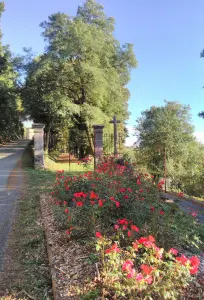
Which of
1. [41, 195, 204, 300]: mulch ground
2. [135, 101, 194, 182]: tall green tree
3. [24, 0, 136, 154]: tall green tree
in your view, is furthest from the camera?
[24, 0, 136, 154]: tall green tree

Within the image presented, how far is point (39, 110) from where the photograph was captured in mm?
17484

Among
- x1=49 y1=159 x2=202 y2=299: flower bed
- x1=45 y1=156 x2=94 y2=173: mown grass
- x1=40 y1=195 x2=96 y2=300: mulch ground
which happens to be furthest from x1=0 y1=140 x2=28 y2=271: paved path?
x1=45 y1=156 x2=94 y2=173: mown grass

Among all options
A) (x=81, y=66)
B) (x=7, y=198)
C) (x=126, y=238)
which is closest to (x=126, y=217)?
(x=126, y=238)

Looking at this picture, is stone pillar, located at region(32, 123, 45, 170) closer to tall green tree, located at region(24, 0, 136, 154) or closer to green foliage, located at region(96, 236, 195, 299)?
tall green tree, located at region(24, 0, 136, 154)

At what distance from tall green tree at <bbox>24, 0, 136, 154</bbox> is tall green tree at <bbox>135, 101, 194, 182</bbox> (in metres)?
2.80

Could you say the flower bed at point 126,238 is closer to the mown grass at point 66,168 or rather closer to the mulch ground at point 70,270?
the mulch ground at point 70,270

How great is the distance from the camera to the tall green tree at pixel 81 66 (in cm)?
1462

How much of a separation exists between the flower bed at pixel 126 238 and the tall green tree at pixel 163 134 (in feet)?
28.1

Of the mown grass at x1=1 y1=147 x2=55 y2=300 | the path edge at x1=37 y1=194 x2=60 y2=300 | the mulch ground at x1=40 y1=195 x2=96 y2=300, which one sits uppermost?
the mulch ground at x1=40 y1=195 x2=96 y2=300

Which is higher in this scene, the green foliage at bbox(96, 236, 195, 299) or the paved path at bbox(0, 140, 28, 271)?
the green foliage at bbox(96, 236, 195, 299)

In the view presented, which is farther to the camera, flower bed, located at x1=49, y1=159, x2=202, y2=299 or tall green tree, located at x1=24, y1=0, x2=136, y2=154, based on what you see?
tall green tree, located at x1=24, y1=0, x2=136, y2=154

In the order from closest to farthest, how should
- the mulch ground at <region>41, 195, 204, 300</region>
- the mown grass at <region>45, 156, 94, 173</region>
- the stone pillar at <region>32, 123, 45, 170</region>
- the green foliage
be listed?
the green foliage, the mulch ground at <region>41, 195, 204, 300</region>, the mown grass at <region>45, 156, 94, 173</region>, the stone pillar at <region>32, 123, 45, 170</region>

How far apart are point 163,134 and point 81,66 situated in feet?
20.7

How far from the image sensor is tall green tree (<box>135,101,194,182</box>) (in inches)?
528
